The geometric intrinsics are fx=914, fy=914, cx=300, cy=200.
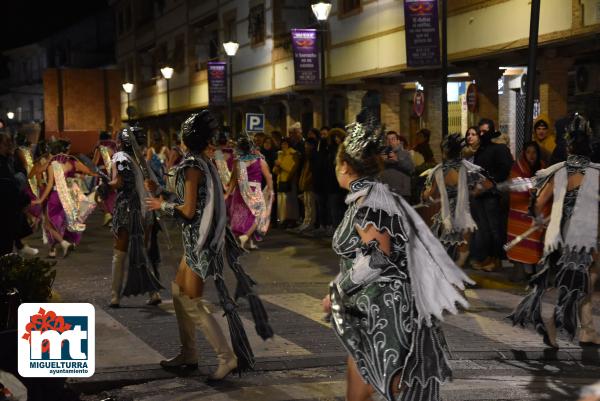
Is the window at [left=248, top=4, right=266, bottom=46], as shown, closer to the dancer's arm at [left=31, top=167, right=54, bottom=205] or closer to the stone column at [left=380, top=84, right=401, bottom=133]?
the stone column at [left=380, top=84, right=401, bottom=133]

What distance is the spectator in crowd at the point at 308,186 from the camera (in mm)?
17484

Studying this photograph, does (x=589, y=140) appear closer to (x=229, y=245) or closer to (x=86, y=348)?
(x=229, y=245)

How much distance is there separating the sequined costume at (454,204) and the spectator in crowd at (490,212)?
1211 mm

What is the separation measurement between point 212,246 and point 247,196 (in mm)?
8005

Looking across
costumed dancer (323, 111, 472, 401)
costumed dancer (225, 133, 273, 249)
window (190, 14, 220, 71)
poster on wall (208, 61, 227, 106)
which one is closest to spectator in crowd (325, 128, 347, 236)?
costumed dancer (225, 133, 273, 249)

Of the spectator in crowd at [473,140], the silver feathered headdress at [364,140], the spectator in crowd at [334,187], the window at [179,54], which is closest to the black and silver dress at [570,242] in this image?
the silver feathered headdress at [364,140]

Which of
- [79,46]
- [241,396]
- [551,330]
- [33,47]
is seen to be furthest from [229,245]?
[33,47]

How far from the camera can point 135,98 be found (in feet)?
160

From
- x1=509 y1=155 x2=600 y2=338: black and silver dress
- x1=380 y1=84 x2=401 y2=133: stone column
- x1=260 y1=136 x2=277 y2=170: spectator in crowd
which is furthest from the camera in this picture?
x1=380 y1=84 x2=401 y2=133: stone column

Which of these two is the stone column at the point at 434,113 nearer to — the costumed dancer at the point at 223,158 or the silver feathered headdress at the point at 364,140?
the costumed dancer at the point at 223,158

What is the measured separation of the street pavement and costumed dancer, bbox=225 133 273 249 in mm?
3508

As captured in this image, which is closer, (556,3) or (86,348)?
(86,348)

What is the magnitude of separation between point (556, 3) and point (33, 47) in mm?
66537

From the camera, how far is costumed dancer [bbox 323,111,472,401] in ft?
14.9
